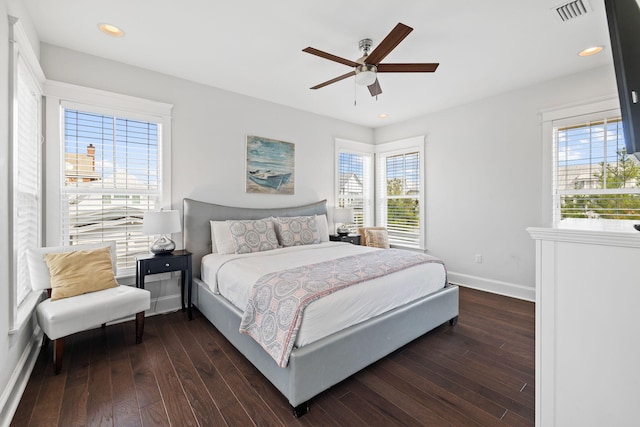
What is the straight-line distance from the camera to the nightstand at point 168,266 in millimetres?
2843

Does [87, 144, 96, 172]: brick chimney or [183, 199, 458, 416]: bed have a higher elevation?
[87, 144, 96, 172]: brick chimney

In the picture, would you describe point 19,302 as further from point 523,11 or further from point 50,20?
point 523,11

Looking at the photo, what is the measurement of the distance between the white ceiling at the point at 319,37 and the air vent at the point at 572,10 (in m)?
0.04

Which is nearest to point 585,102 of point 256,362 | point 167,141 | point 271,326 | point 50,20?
point 271,326

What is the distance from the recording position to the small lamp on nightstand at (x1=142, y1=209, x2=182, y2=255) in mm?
2885

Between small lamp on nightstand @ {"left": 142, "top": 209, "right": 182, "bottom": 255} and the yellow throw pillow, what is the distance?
1.42ft

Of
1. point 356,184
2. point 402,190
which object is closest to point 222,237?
point 356,184

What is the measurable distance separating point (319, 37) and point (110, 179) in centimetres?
256

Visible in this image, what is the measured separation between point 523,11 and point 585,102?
5.68ft

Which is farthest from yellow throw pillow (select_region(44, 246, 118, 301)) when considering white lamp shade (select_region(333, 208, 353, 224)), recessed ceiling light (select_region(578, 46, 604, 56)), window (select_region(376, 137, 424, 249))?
recessed ceiling light (select_region(578, 46, 604, 56))

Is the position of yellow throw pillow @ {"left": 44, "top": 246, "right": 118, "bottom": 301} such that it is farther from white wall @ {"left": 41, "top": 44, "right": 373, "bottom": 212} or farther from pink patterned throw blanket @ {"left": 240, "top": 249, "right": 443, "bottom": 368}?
pink patterned throw blanket @ {"left": 240, "top": 249, "right": 443, "bottom": 368}

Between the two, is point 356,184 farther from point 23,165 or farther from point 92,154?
point 23,165

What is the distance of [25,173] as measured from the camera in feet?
7.48

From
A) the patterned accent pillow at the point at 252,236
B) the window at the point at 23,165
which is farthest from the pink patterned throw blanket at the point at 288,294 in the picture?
the window at the point at 23,165
